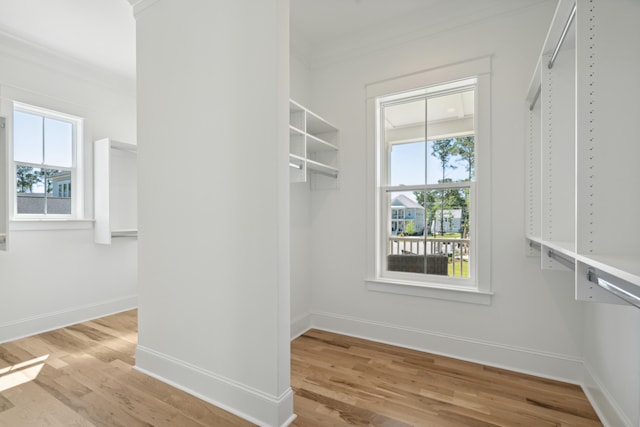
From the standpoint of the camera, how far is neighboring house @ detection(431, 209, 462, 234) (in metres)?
2.77

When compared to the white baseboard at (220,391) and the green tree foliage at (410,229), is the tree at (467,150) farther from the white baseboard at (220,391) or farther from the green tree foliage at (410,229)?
the white baseboard at (220,391)

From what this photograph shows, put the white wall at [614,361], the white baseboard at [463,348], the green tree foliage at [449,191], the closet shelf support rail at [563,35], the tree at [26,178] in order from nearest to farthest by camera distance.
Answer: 1. the closet shelf support rail at [563,35]
2. the white wall at [614,361]
3. the white baseboard at [463,348]
4. the green tree foliage at [449,191]
5. the tree at [26,178]

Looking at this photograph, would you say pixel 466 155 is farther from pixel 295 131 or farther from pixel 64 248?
pixel 64 248

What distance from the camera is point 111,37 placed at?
→ 9.92ft

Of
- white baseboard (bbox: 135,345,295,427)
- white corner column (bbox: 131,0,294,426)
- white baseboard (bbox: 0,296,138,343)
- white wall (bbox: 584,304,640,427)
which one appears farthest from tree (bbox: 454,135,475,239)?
white baseboard (bbox: 0,296,138,343)

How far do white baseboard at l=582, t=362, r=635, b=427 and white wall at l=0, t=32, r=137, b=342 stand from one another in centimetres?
475

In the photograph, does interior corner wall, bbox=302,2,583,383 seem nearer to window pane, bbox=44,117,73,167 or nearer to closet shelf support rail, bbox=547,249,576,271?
closet shelf support rail, bbox=547,249,576,271

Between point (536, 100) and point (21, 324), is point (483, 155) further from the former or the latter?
point (21, 324)

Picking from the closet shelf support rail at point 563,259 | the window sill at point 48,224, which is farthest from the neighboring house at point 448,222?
the window sill at point 48,224

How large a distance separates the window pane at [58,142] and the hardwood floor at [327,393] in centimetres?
196

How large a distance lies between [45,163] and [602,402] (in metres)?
5.24

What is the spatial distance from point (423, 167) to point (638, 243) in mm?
1878

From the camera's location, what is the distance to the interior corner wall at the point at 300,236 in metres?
3.05

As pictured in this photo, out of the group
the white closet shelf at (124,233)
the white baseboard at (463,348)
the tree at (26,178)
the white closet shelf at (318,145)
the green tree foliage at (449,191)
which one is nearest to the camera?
the white baseboard at (463,348)
